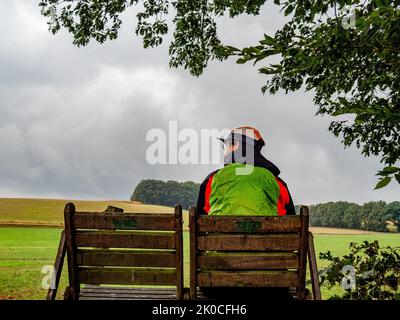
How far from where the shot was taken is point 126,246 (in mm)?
4301

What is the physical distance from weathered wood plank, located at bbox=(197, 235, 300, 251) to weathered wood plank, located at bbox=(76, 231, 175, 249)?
34 cm

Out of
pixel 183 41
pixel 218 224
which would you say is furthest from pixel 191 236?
pixel 183 41

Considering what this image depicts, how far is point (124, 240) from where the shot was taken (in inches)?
169

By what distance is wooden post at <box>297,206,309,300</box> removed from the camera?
4078mm

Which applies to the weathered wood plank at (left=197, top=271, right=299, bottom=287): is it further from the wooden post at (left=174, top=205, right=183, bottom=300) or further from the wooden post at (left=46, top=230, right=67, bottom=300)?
the wooden post at (left=46, top=230, right=67, bottom=300)

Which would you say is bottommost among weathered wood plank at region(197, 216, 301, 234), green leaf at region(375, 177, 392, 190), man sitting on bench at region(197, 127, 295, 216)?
weathered wood plank at region(197, 216, 301, 234)

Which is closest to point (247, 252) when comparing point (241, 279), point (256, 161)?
point (241, 279)

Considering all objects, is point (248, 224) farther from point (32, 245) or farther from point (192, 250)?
point (32, 245)

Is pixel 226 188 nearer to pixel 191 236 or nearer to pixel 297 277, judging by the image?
pixel 191 236

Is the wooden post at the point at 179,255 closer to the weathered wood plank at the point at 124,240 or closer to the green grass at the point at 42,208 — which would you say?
the weathered wood plank at the point at 124,240

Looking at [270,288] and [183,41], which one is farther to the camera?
[183,41]

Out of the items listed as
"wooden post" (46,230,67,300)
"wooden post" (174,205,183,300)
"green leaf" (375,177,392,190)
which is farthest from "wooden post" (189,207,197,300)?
"green leaf" (375,177,392,190)

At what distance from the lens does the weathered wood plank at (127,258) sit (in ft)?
14.2
